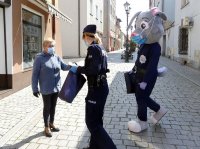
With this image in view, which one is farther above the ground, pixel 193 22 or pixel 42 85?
pixel 193 22

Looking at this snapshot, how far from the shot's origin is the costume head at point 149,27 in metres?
5.19

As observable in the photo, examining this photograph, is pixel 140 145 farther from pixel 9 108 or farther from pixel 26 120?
pixel 9 108

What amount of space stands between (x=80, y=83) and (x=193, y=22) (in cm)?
1455

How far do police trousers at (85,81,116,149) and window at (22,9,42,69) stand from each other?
20.7ft

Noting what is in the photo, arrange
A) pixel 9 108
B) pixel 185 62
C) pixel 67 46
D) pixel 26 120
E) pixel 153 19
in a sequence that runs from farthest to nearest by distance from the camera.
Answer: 1. pixel 67 46
2. pixel 185 62
3. pixel 9 108
4. pixel 26 120
5. pixel 153 19

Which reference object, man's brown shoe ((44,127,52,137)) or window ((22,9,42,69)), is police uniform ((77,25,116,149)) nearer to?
man's brown shoe ((44,127,52,137))

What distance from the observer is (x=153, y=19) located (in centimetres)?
526

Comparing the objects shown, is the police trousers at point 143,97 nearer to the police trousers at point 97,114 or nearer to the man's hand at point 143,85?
the man's hand at point 143,85

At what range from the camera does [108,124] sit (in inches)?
218

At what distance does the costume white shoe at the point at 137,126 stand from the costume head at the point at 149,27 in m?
1.47

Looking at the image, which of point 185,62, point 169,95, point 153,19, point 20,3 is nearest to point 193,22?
point 185,62

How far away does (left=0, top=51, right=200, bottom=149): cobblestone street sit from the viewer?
4.58 meters

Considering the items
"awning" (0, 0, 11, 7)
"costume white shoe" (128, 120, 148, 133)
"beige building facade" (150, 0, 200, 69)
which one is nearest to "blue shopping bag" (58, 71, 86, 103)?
"costume white shoe" (128, 120, 148, 133)

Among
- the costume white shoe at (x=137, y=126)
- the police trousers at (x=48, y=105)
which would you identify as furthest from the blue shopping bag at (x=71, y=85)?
the costume white shoe at (x=137, y=126)
